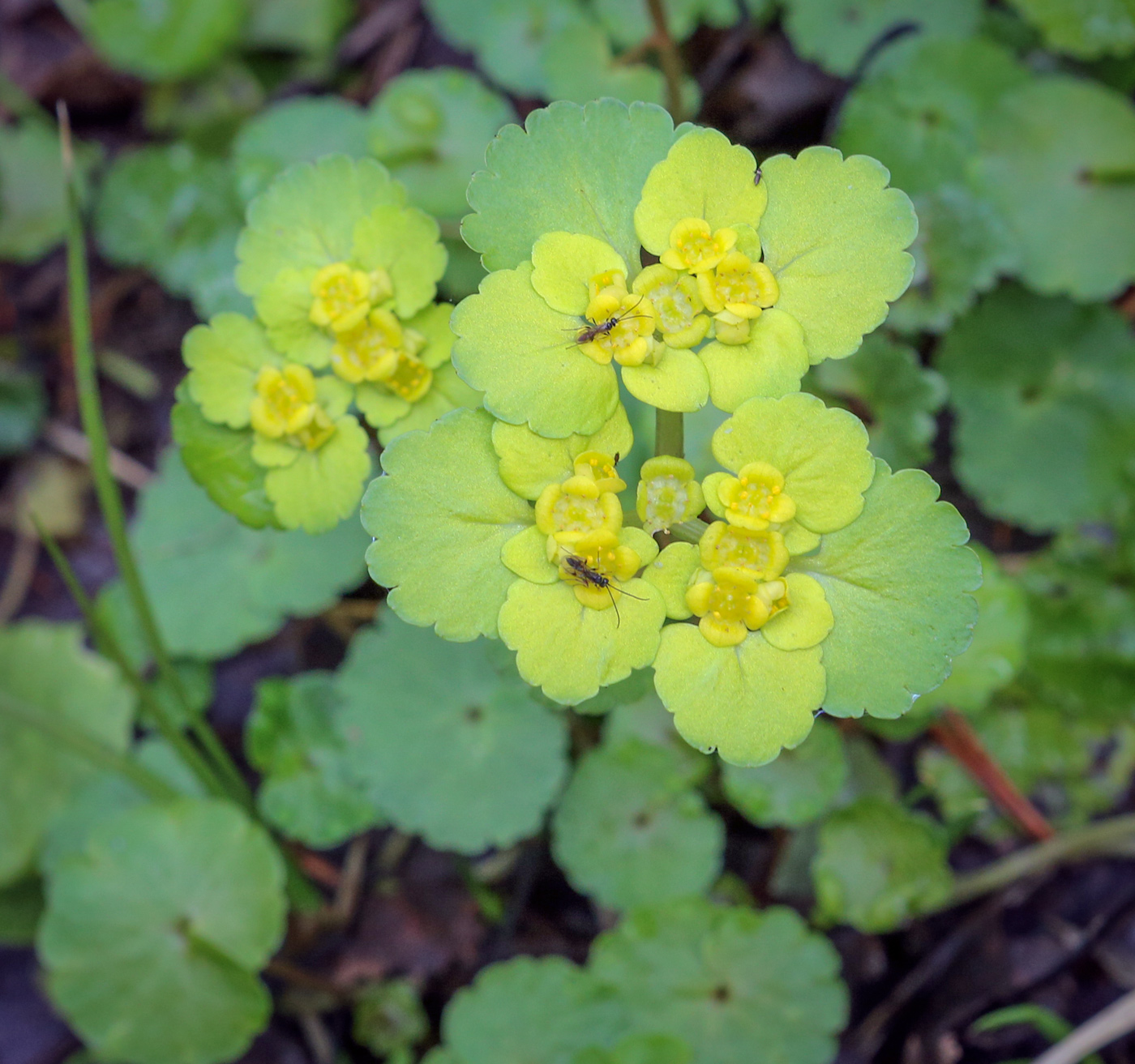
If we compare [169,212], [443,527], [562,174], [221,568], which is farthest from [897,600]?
[169,212]

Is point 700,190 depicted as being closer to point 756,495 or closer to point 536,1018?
point 756,495

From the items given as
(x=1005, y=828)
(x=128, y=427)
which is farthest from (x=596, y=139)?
(x=128, y=427)

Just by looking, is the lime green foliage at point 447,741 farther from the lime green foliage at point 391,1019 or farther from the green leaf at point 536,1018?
the lime green foliage at point 391,1019

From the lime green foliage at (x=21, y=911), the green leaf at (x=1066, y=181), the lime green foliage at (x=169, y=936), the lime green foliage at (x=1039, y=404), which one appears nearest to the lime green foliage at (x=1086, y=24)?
the green leaf at (x=1066, y=181)

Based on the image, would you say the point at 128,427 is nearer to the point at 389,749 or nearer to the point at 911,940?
the point at 389,749

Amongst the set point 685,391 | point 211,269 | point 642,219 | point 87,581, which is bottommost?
point 87,581
